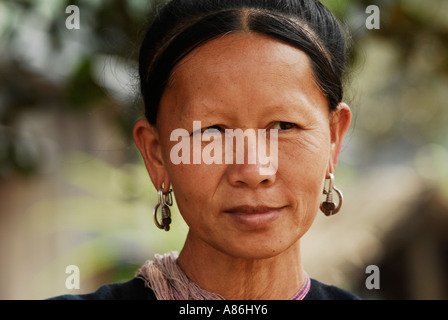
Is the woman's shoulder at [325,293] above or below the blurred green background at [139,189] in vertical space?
below

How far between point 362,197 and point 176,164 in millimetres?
4720

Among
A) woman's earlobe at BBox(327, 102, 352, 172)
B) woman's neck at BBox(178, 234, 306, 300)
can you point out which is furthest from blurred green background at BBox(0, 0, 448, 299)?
woman's neck at BBox(178, 234, 306, 300)

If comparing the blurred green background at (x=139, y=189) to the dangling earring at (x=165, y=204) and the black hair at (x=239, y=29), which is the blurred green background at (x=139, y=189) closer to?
the black hair at (x=239, y=29)

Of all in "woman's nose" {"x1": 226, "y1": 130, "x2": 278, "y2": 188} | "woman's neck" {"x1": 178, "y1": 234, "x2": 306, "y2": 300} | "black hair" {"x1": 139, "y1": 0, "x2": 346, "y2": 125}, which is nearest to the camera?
"woman's nose" {"x1": 226, "y1": 130, "x2": 278, "y2": 188}


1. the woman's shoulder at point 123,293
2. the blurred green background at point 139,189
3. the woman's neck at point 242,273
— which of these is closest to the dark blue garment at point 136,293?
the woman's shoulder at point 123,293

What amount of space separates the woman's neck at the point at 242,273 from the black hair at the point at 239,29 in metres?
0.48

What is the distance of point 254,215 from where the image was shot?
1.94 meters

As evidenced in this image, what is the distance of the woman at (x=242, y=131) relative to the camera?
195 centimetres

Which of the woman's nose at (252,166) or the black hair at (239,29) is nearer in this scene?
the woman's nose at (252,166)

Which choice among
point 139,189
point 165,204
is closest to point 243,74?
point 165,204

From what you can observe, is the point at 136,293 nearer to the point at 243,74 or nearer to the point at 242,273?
the point at 242,273

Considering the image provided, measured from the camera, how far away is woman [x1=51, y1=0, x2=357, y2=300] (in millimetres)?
1947

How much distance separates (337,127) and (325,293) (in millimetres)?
581

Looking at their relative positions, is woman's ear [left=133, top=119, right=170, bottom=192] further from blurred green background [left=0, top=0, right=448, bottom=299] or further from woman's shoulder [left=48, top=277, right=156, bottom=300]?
blurred green background [left=0, top=0, right=448, bottom=299]
